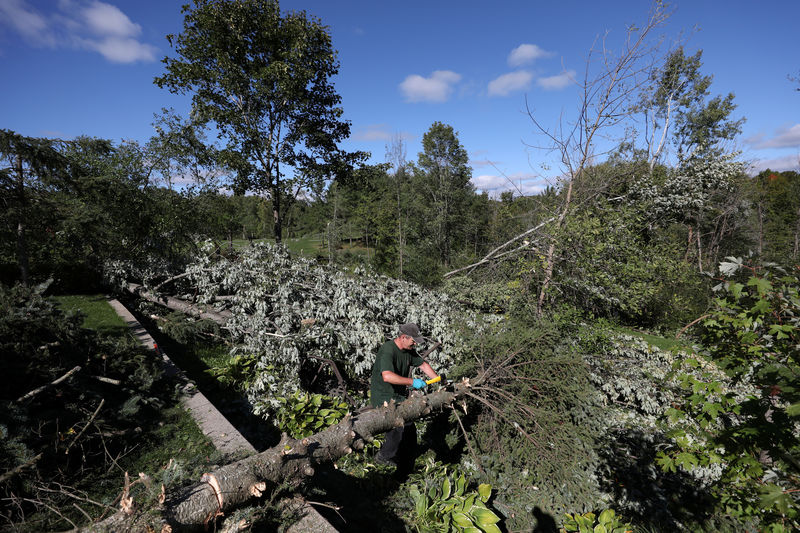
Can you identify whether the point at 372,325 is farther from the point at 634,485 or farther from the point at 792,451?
the point at 792,451

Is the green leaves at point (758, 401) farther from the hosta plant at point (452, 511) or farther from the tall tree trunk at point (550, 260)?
the tall tree trunk at point (550, 260)

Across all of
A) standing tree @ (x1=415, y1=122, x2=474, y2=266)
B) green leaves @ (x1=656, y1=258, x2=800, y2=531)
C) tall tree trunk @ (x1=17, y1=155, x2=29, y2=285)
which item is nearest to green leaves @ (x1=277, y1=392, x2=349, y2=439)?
green leaves @ (x1=656, y1=258, x2=800, y2=531)

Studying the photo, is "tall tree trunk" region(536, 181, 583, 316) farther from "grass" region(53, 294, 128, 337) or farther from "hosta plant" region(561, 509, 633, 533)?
"grass" region(53, 294, 128, 337)

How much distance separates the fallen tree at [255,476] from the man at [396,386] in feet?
1.16

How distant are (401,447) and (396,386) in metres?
0.68

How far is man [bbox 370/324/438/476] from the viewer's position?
3.81m

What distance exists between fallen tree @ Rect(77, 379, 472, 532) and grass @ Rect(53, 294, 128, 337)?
4.97 meters

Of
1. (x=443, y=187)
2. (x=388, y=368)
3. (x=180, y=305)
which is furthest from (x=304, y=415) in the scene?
(x=443, y=187)

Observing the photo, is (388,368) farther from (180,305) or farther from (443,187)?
(443,187)

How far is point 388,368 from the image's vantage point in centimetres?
383

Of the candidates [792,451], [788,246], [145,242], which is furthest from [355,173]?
[788,246]

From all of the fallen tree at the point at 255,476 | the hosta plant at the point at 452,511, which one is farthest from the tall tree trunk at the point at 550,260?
the hosta plant at the point at 452,511

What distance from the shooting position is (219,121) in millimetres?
11047

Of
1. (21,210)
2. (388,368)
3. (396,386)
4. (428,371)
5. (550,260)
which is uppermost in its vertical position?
(21,210)
